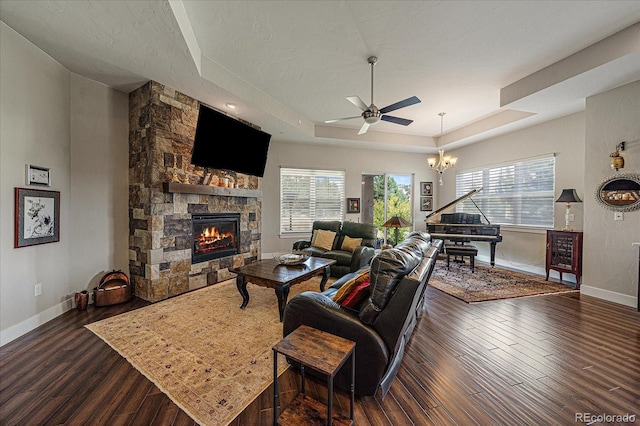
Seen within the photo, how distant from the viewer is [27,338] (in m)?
2.44

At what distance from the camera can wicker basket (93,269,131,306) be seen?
321cm

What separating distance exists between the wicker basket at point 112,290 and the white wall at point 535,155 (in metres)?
6.95

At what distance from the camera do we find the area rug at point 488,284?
3756 millimetres

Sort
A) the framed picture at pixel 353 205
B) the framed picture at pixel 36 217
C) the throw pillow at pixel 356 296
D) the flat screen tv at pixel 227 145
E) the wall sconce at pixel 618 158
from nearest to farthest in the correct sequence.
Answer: the throw pillow at pixel 356 296 < the framed picture at pixel 36 217 < the wall sconce at pixel 618 158 < the flat screen tv at pixel 227 145 < the framed picture at pixel 353 205

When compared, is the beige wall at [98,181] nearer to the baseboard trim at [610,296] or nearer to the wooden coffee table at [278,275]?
the wooden coffee table at [278,275]

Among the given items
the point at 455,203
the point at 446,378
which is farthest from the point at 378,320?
the point at 455,203

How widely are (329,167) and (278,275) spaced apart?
164 inches

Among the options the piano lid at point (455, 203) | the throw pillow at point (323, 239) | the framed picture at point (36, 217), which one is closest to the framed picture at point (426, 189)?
the piano lid at point (455, 203)

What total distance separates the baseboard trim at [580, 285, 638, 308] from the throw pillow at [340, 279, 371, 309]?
410 cm

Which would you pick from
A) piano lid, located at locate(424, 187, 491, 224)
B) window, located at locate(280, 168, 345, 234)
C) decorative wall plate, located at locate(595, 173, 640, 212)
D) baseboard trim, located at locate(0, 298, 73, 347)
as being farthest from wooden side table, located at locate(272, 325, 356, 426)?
piano lid, located at locate(424, 187, 491, 224)

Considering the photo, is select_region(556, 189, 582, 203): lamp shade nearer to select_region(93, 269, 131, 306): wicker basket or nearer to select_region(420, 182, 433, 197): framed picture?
select_region(420, 182, 433, 197): framed picture

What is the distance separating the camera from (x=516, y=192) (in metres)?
5.46

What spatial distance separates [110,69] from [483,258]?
→ 26.0ft

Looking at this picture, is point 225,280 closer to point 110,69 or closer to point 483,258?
point 110,69
